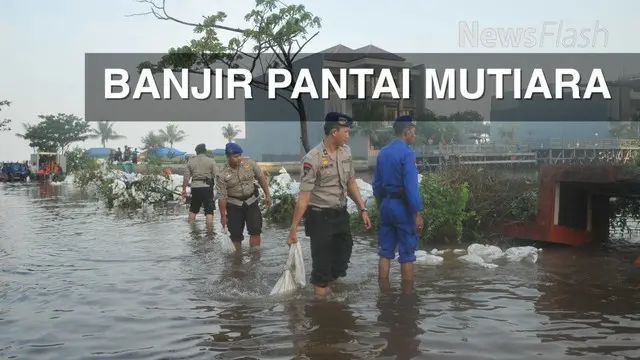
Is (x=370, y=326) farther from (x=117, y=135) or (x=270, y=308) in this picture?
(x=117, y=135)

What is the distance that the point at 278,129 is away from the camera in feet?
204

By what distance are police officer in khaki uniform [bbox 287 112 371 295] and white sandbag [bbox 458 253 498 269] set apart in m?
2.10

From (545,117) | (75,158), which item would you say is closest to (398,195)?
(75,158)

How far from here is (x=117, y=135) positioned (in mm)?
100500

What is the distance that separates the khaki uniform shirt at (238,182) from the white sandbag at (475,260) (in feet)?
9.33

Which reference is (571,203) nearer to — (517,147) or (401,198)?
(401,198)

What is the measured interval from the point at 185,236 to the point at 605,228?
6.66 meters

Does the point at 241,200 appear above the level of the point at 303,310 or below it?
above

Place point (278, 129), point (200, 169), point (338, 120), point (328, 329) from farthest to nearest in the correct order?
point (278, 129) → point (200, 169) → point (338, 120) → point (328, 329)

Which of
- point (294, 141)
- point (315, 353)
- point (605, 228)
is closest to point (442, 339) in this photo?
point (315, 353)

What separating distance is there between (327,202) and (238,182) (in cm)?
280

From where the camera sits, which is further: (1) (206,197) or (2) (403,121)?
(1) (206,197)

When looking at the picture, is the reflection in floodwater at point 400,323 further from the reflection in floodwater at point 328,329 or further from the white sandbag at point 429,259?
the white sandbag at point 429,259

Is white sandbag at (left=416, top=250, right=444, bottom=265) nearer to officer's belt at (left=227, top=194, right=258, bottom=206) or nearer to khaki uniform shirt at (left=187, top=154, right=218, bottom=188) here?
officer's belt at (left=227, top=194, right=258, bottom=206)
